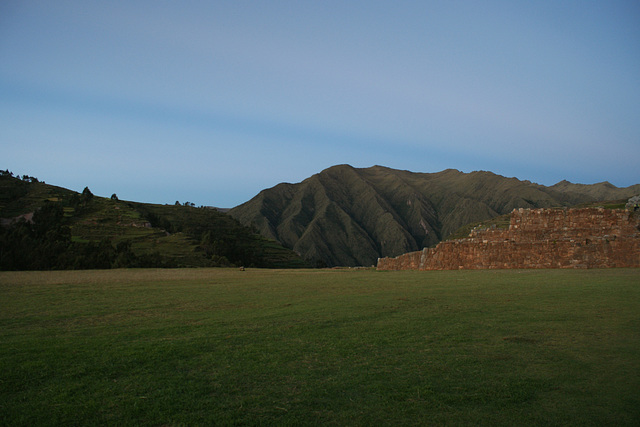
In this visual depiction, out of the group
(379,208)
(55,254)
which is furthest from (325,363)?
(379,208)

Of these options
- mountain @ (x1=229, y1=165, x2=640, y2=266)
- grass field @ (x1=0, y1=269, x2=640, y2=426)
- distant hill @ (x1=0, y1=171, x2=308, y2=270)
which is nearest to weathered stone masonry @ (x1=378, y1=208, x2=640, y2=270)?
grass field @ (x1=0, y1=269, x2=640, y2=426)

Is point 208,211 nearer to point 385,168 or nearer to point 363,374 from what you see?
point 363,374

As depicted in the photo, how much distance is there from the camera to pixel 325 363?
217 inches

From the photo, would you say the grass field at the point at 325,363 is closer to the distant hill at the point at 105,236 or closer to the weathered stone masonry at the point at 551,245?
the weathered stone masonry at the point at 551,245

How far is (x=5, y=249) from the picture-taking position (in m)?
30.1

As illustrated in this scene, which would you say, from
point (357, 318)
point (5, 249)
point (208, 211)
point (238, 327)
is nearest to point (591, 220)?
point (357, 318)

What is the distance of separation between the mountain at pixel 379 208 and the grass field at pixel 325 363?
328 ft

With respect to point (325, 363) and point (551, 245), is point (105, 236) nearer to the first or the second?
point (551, 245)

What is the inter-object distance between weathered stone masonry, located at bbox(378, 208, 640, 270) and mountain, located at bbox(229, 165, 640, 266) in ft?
279

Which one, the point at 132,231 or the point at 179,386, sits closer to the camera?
the point at 179,386

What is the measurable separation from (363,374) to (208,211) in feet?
285

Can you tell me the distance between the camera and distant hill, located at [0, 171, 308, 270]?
3278cm

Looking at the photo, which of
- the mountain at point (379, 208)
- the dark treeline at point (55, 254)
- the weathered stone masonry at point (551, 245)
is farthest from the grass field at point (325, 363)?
the mountain at point (379, 208)

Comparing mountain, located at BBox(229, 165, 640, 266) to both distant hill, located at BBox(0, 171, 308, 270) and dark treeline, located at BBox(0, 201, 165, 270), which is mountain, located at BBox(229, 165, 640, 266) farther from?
dark treeline, located at BBox(0, 201, 165, 270)
